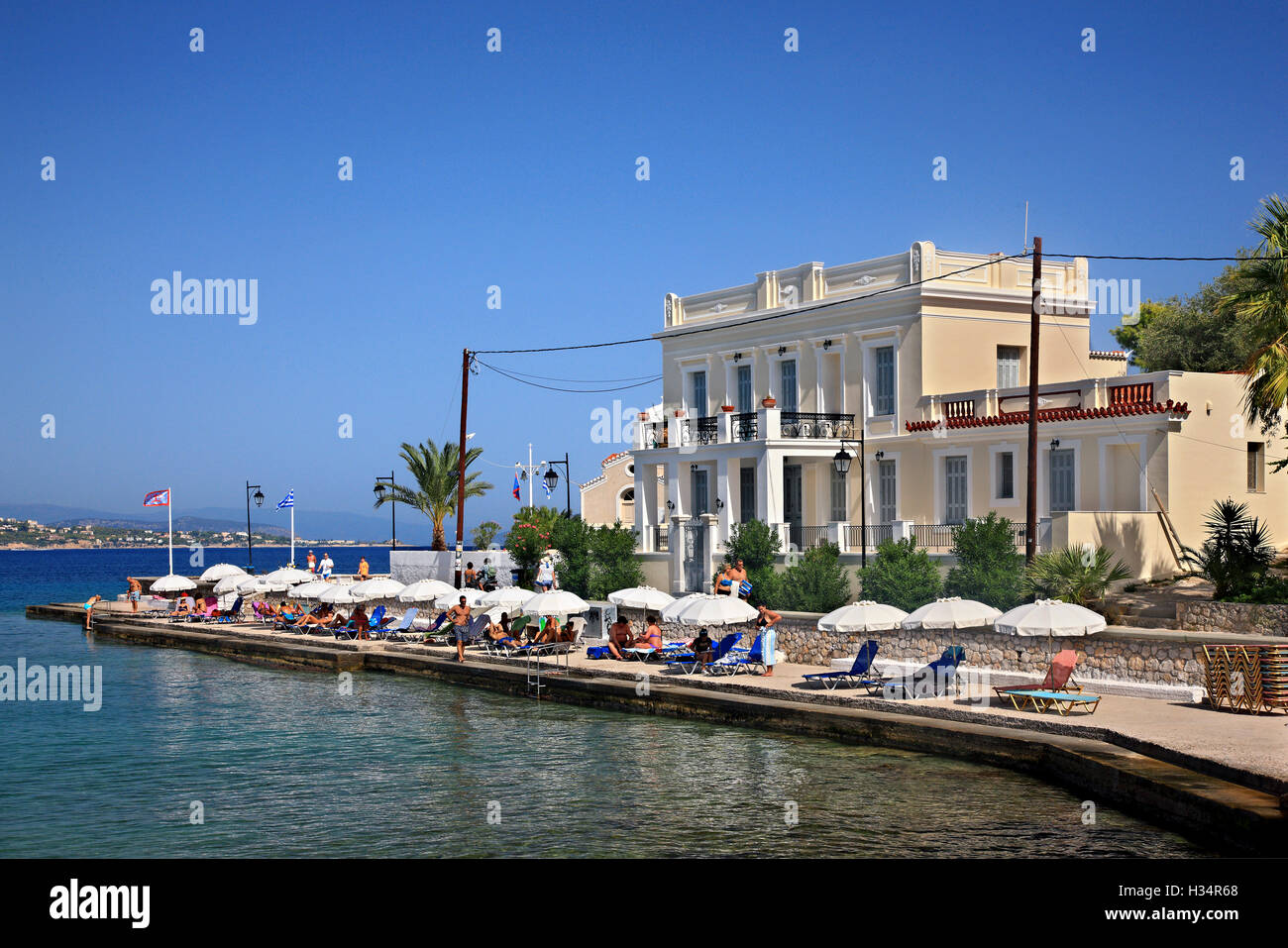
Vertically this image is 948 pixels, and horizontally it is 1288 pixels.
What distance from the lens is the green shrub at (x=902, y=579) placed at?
26.4 m

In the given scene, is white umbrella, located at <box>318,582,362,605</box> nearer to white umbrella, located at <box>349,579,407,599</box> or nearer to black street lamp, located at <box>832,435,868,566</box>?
white umbrella, located at <box>349,579,407,599</box>

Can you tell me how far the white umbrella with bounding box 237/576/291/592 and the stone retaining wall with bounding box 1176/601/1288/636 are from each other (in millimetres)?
30040

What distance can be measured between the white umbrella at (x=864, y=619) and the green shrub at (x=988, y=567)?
3731mm

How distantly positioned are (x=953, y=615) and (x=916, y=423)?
506 inches

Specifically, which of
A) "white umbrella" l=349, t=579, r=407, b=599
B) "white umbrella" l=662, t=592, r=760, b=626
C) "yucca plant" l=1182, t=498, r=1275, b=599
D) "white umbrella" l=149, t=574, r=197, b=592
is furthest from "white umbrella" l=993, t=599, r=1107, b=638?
"white umbrella" l=149, t=574, r=197, b=592

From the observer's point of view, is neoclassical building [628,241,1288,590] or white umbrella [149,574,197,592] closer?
neoclassical building [628,241,1288,590]

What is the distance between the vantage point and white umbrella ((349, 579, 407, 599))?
3547cm

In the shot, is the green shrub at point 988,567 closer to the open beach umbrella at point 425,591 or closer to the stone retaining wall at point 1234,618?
the stone retaining wall at point 1234,618

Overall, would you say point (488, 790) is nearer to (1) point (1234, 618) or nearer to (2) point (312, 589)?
(1) point (1234, 618)

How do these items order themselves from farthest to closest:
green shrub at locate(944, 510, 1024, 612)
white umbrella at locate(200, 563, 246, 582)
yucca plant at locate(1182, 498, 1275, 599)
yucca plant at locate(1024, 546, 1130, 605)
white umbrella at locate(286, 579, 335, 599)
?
white umbrella at locate(200, 563, 246, 582), white umbrella at locate(286, 579, 335, 599), green shrub at locate(944, 510, 1024, 612), yucca plant at locate(1024, 546, 1130, 605), yucca plant at locate(1182, 498, 1275, 599)

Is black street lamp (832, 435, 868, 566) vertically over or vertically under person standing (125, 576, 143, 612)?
over
